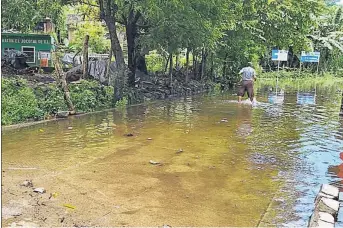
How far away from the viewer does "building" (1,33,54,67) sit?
860 inches

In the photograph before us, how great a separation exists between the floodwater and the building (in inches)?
443

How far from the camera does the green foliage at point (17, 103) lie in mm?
10297

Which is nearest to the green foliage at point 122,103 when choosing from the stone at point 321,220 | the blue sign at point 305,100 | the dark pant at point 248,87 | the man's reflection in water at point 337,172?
the dark pant at point 248,87

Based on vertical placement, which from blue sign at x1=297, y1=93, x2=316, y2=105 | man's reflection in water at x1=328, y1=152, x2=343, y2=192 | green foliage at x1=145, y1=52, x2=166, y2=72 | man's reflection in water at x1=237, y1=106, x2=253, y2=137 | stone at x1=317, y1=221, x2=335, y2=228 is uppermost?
green foliage at x1=145, y1=52, x2=166, y2=72

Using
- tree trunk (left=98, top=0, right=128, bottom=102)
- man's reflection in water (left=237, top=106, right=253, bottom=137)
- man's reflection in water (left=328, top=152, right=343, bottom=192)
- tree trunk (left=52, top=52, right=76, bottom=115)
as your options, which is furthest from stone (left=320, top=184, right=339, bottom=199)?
tree trunk (left=98, top=0, right=128, bottom=102)

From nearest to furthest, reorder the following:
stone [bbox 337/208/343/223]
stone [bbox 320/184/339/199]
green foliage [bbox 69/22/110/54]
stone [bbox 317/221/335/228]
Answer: stone [bbox 317/221/335/228], stone [bbox 337/208/343/223], stone [bbox 320/184/339/199], green foliage [bbox 69/22/110/54]

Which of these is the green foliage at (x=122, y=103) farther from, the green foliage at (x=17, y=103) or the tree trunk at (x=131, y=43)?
the green foliage at (x=17, y=103)

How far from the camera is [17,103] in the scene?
34.9ft

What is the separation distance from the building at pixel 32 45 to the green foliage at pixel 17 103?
11115 mm

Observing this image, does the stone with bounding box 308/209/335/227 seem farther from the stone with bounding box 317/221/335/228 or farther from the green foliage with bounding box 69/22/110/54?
the green foliage with bounding box 69/22/110/54

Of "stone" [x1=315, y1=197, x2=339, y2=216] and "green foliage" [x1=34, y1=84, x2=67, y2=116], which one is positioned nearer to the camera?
"stone" [x1=315, y1=197, x2=339, y2=216]

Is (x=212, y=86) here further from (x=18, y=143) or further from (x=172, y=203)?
(x=172, y=203)

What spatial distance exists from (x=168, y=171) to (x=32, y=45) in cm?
1764

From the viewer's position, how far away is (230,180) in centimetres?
625
